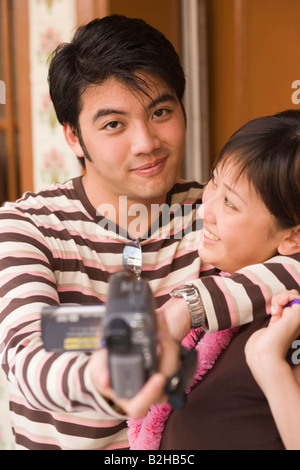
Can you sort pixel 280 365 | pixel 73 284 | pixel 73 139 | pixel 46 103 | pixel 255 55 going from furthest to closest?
pixel 46 103, pixel 255 55, pixel 73 139, pixel 73 284, pixel 280 365

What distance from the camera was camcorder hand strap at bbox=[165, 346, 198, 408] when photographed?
0.71 meters

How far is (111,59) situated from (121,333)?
2.77 feet

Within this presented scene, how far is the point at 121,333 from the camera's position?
63 cm

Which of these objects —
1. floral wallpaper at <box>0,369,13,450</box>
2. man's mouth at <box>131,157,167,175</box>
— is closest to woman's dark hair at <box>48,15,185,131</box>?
man's mouth at <box>131,157,167,175</box>

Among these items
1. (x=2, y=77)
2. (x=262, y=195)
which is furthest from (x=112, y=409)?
(x=2, y=77)

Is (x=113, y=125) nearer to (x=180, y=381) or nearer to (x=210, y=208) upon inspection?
(x=210, y=208)

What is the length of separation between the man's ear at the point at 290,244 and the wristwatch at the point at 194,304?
0.74 ft

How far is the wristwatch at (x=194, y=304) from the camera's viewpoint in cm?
96

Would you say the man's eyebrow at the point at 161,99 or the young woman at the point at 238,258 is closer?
the young woman at the point at 238,258

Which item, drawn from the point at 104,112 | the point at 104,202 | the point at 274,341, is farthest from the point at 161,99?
the point at 274,341

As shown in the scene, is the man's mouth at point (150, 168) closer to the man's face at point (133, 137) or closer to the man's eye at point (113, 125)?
the man's face at point (133, 137)

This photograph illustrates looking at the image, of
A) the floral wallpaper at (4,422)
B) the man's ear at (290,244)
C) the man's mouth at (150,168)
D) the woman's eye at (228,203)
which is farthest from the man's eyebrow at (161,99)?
the floral wallpaper at (4,422)

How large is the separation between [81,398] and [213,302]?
278 millimetres

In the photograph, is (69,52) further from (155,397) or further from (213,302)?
(155,397)
